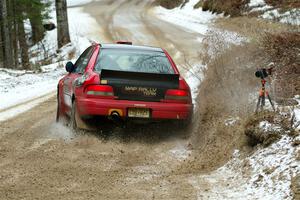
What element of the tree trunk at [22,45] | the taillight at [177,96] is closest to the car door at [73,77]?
the taillight at [177,96]

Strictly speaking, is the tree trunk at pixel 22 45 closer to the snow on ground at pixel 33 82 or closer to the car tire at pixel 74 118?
the snow on ground at pixel 33 82

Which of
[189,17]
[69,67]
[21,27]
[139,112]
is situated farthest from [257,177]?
[189,17]

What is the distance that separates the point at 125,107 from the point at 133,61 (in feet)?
3.66

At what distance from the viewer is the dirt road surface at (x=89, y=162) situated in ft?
19.6

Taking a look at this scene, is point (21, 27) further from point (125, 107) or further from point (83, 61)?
point (125, 107)

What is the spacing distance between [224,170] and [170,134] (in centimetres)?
260

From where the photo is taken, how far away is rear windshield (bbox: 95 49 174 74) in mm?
9242

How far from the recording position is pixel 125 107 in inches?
337

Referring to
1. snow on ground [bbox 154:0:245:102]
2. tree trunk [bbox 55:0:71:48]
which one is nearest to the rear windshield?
snow on ground [bbox 154:0:245:102]

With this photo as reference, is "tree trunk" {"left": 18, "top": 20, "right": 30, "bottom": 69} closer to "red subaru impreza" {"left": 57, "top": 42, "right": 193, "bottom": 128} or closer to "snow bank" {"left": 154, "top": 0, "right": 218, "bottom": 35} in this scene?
"snow bank" {"left": 154, "top": 0, "right": 218, "bottom": 35}

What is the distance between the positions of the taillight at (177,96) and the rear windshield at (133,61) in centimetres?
60

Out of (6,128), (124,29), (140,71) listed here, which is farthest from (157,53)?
(124,29)

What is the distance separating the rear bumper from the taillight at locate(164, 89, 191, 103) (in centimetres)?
8

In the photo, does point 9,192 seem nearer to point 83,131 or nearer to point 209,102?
point 83,131
